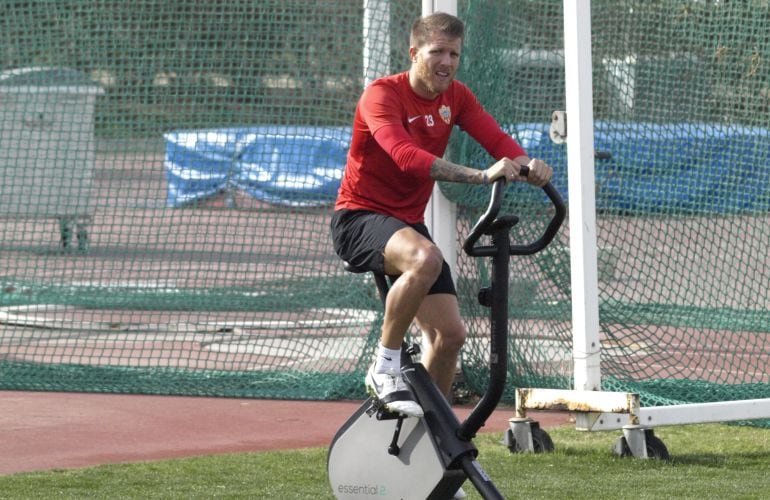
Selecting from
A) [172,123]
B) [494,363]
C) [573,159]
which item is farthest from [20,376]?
[494,363]

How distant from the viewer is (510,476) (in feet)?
20.1

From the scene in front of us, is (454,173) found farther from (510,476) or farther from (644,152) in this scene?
(644,152)

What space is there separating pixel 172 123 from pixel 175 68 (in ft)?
1.95

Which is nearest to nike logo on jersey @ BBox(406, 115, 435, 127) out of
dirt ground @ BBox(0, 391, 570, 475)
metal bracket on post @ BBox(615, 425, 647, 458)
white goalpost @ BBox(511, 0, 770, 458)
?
white goalpost @ BBox(511, 0, 770, 458)

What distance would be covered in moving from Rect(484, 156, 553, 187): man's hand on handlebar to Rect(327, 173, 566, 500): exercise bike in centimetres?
4

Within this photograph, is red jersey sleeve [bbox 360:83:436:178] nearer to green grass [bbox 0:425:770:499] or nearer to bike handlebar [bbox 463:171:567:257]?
bike handlebar [bbox 463:171:567:257]

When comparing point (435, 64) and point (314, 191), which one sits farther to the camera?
point (314, 191)

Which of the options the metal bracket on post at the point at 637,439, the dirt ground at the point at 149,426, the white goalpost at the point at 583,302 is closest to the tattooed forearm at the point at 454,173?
the white goalpost at the point at 583,302

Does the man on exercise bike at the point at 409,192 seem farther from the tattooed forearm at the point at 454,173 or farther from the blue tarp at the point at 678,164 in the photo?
the blue tarp at the point at 678,164

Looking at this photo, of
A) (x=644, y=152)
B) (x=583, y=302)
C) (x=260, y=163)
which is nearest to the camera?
(x=583, y=302)

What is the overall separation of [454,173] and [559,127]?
6.58 feet

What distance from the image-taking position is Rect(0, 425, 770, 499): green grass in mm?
5770

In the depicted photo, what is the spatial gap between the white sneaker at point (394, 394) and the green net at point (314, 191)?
8.83 feet

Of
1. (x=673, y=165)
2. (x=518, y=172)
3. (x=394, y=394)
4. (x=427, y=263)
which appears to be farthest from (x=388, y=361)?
(x=673, y=165)
